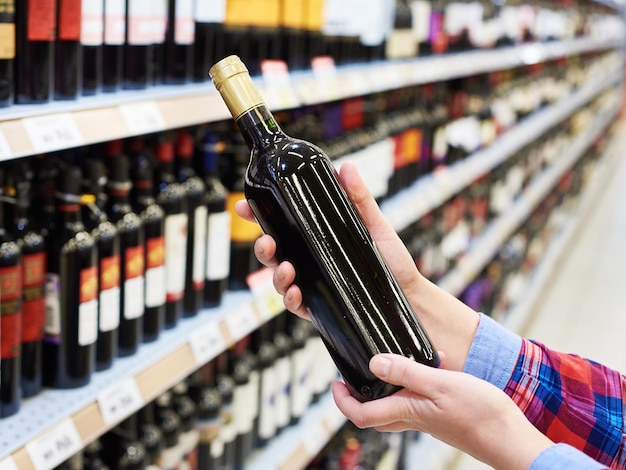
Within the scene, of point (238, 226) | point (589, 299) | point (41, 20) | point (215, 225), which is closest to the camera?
point (41, 20)

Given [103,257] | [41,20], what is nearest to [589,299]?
[103,257]

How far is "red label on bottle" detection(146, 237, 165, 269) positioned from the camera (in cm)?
165

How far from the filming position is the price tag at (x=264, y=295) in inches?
A: 78.3

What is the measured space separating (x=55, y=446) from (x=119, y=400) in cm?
18

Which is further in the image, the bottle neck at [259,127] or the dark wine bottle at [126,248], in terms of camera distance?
the dark wine bottle at [126,248]

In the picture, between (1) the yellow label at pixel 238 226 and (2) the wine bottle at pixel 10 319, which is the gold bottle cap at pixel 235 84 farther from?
(1) the yellow label at pixel 238 226

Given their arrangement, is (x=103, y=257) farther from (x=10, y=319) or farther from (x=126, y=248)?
(x=10, y=319)

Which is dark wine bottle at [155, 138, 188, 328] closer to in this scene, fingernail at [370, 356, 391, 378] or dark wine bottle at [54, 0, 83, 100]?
dark wine bottle at [54, 0, 83, 100]

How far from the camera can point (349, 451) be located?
8.79 ft

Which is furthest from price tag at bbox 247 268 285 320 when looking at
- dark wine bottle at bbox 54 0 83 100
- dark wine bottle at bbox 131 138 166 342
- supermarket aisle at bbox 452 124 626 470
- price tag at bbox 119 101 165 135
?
supermarket aisle at bbox 452 124 626 470

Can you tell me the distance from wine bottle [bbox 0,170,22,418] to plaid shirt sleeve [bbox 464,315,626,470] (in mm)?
734

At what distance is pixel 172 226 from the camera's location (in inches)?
68.1

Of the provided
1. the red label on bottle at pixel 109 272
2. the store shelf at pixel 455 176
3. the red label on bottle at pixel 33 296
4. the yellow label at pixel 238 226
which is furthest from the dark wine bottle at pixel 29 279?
the store shelf at pixel 455 176

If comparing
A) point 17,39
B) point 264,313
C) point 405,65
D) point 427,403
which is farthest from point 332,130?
point 427,403
